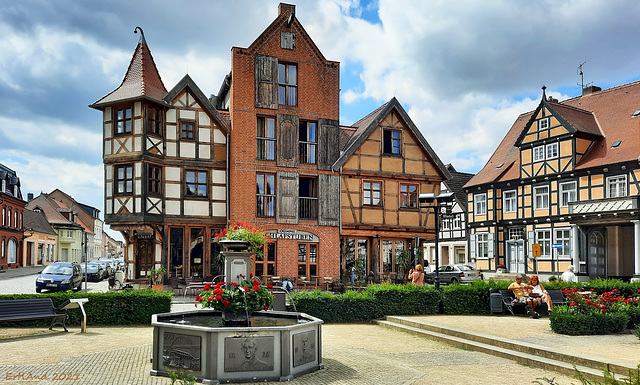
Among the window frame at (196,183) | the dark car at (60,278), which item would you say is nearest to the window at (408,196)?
the window frame at (196,183)

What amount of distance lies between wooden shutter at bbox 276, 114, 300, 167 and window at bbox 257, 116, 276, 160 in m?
0.31

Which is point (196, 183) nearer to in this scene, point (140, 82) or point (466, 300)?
point (140, 82)

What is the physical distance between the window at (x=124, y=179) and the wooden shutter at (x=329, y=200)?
9.00 m

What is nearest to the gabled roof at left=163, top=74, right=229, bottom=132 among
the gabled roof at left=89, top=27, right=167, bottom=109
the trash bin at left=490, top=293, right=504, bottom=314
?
the gabled roof at left=89, top=27, right=167, bottom=109

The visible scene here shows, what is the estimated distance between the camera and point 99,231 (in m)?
98.1

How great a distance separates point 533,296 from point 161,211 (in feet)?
55.3

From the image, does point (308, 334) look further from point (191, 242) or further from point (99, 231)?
point (99, 231)

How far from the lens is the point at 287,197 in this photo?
27.6 meters

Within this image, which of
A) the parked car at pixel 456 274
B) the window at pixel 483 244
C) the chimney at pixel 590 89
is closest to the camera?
the parked car at pixel 456 274

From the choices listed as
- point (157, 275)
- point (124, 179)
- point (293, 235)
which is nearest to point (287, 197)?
point (293, 235)

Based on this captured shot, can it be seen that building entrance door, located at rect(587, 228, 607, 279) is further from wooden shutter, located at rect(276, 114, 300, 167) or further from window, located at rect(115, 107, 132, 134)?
window, located at rect(115, 107, 132, 134)

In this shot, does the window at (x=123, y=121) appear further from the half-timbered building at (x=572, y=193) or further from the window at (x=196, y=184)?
the half-timbered building at (x=572, y=193)

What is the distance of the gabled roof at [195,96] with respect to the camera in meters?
26.8

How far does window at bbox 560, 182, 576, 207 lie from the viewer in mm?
35094
